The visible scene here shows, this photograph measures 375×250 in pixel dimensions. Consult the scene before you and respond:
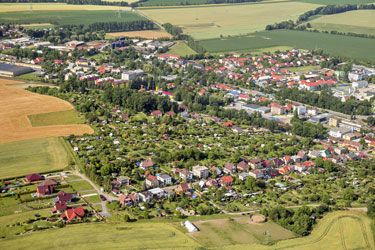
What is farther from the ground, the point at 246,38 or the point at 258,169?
the point at 246,38

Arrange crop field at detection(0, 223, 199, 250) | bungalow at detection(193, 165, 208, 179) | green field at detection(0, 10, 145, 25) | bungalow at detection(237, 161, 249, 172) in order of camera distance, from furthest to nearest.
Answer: green field at detection(0, 10, 145, 25) < bungalow at detection(237, 161, 249, 172) < bungalow at detection(193, 165, 208, 179) < crop field at detection(0, 223, 199, 250)

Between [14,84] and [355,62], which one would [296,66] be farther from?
[14,84]

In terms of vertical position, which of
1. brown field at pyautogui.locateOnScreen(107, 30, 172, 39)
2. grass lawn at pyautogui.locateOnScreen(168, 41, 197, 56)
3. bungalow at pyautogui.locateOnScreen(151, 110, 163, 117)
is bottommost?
bungalow at pyautogui.locateOnScreen(151, 110, 163, 117)

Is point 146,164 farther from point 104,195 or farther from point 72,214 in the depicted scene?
point 72,214

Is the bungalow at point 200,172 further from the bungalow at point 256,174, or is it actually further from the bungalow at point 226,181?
the bungalow at point 256,174

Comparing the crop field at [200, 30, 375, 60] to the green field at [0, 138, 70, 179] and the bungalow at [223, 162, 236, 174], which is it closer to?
the green field at [0, 138, 70, 179]

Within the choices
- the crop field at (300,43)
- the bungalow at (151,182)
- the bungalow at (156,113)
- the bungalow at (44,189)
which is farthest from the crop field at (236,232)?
the crop field at (300,43)

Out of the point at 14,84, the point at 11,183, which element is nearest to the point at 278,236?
the point at 11,183

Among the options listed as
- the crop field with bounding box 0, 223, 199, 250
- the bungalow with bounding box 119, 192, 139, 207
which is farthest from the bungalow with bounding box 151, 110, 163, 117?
the crop field with bounding box 0, 223, 199, 250
